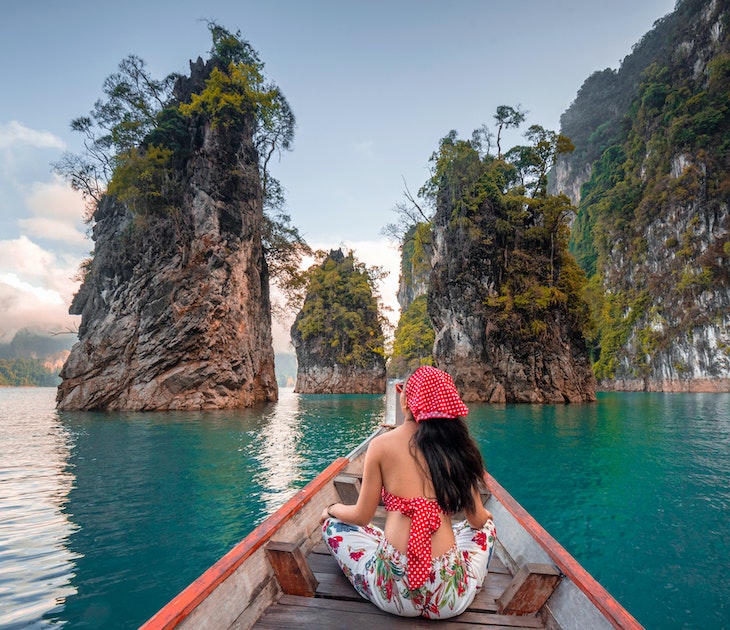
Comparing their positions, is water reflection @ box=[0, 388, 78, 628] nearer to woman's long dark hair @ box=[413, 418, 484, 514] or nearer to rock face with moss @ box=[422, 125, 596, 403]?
woman's long dark hair @ box=[413, 418, 484, 514]

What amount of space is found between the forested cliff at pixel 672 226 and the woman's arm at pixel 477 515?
128 ft

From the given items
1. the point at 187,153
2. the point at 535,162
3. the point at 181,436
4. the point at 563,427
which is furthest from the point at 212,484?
the point at 535,162

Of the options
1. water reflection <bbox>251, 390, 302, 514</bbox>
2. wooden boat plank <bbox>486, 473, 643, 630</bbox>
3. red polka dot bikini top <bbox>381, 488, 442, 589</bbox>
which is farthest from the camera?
water reflection <bbox>251, 390, 302, 514</bbox>

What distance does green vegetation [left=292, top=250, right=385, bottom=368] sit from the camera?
49.6 meters

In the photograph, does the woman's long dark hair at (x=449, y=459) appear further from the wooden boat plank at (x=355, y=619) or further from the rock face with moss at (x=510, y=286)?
the rock face with moss at (x=510, y=286)

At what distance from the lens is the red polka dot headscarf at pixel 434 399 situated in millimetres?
2035

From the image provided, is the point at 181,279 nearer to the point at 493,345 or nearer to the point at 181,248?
the point at 181,248


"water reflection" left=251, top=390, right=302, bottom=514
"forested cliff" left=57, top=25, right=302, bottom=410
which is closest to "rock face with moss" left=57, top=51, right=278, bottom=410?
"forested cliff" left=57, top=25, right=302, bottom=410

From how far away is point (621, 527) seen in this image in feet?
17.6

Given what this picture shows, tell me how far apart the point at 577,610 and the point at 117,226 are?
29.0 meters

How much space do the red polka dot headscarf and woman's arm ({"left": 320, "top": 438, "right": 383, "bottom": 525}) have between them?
277 millimetres

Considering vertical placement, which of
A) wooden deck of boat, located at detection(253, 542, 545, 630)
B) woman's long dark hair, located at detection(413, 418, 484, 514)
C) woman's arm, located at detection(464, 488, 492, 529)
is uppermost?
woman's long dark hair, located at detection(413, 418, 484, 514)

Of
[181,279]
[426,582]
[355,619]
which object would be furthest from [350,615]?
[181,279]

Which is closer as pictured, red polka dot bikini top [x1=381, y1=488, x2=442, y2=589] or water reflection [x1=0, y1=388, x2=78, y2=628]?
A: red polka dot bikini top [x1=381, y1=488, x2=442, y2=589]
